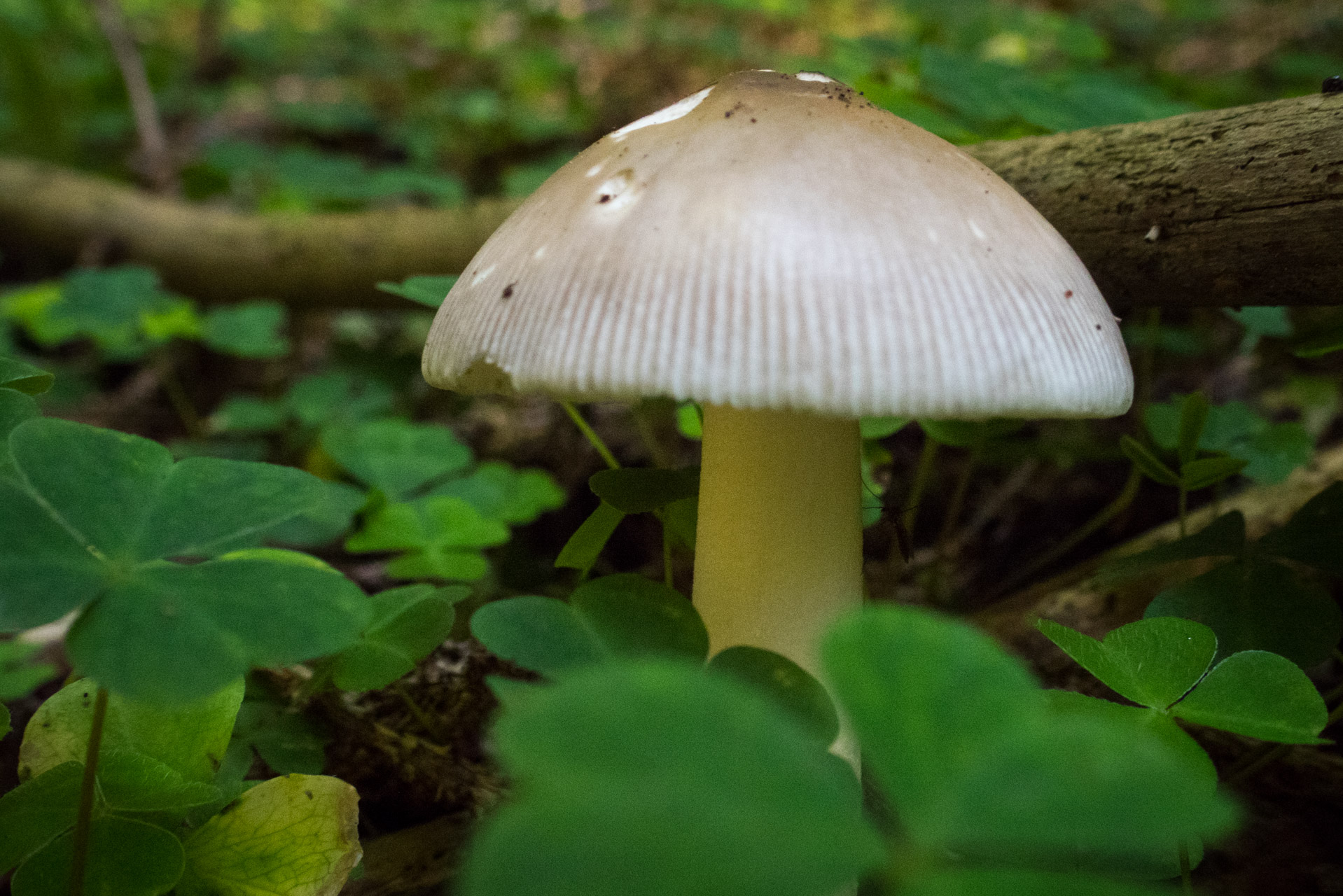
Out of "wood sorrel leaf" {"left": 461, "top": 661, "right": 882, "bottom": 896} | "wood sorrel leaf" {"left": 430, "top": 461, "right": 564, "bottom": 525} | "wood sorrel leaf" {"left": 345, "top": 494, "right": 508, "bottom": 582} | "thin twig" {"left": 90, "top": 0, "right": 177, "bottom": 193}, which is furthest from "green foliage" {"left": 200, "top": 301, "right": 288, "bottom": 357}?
"wood sorrel leaf" {"left": 461, "top": 661, "right": 882, "bottom": 896}

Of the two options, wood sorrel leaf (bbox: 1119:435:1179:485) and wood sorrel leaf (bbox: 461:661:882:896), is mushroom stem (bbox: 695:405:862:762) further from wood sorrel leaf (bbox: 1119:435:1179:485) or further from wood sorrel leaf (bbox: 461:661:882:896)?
wood sorrel leaf (bbox: 461:661:882:896)

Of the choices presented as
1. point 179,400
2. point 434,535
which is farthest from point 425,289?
point 179,400

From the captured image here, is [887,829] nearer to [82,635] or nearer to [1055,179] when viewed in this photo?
[82,635]

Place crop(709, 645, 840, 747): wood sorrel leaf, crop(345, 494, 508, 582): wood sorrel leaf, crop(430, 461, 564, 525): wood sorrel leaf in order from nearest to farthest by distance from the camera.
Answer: crop(709, 645, 840, 747): wood sorrel leaf < crop(345, 494, 508, 582): wood sorrel leaf < crop(430, 461, 564, 525): wood sorrel leaf

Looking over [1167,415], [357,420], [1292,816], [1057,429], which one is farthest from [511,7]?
[1292,816]

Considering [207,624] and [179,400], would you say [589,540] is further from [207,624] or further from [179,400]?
[179,400]

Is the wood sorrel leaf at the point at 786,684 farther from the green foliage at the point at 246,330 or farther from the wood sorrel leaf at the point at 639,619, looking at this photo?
the green foliage at the point at 246,330
